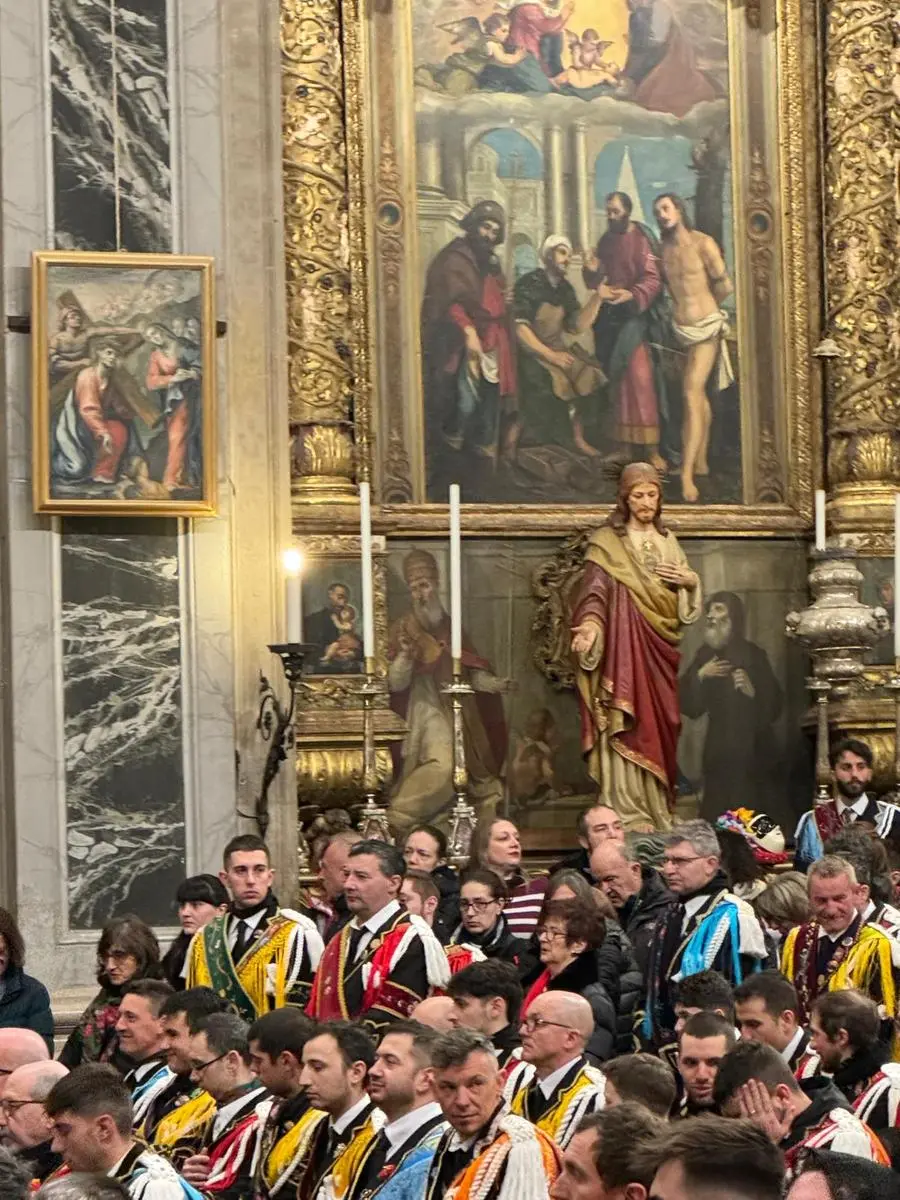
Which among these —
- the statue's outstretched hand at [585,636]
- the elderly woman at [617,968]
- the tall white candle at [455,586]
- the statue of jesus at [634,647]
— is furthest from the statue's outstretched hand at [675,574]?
the elderly woman at [617,968]

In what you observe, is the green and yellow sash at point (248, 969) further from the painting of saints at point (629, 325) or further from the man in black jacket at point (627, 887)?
the painting of saints at point (629, 325)

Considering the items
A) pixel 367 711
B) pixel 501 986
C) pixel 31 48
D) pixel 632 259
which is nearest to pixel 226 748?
pixel 367 711

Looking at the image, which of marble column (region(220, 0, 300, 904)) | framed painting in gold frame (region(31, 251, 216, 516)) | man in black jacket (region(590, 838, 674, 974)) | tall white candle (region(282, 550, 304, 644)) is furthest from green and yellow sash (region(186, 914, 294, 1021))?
framed painting in gold frame (region(31, 251, 216, 516))

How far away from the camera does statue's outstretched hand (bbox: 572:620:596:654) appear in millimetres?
14422

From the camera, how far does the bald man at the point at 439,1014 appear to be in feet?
26.3

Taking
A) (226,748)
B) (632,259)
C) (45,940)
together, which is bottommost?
(45,940)

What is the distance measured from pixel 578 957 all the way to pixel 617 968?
688 mm

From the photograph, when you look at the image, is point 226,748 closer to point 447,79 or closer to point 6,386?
point 6,386

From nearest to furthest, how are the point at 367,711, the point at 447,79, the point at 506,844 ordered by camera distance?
1. the point at 506,844
2. the point at 367,711
3. the point at 447,79

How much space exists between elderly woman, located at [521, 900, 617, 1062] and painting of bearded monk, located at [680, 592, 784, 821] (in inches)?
263

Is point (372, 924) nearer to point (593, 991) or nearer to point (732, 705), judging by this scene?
point (593, 991)

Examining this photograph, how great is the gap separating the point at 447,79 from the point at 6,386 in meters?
4.67

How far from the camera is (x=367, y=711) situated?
12.3 metres

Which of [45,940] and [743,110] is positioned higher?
[743,110]
